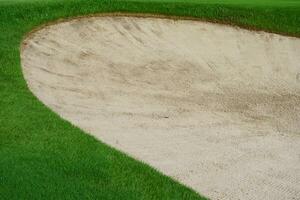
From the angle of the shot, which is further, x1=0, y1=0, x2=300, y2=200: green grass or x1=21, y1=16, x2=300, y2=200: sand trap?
x1=21, y1=16, x2=300, y2=200: sand trap

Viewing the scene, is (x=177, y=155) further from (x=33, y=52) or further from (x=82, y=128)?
(x=33, y=52)

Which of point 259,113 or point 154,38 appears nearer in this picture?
point 259,113

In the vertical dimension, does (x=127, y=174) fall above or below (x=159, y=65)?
above

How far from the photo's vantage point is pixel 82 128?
28.5ft

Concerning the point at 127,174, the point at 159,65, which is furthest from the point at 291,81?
the point at 127,174

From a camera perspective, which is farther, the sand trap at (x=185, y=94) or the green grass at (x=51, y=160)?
the sand trap at (x=185, y=94)

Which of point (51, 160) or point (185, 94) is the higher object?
point (51, 160)

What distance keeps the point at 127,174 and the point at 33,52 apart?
5.40 m

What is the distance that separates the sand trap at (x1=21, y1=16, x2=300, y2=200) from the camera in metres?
7.89

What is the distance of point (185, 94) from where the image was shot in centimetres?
1101

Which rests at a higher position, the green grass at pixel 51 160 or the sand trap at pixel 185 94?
the green grass at pixel 51 160

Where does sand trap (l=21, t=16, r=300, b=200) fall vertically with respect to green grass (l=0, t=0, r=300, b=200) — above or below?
below

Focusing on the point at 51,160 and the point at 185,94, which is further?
the point at 185,94

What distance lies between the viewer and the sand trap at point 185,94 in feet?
25.9
